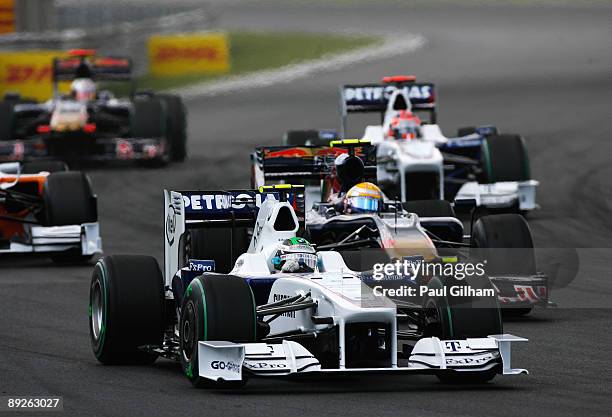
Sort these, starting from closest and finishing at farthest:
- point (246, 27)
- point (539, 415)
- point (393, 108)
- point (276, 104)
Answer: point (539, 415) → point (393, 108) → point (276, 104) → point (246, 27)

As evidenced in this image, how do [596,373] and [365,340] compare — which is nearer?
[365,340]

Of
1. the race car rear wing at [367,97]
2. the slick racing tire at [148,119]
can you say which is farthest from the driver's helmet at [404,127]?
the slick racing tire at [148,119]

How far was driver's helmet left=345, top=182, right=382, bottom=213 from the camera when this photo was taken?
61.1 feet

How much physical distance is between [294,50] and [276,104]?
14.1 m

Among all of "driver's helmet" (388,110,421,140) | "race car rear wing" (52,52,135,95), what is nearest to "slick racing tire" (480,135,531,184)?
"driver's helmet" (388,110,421,140)

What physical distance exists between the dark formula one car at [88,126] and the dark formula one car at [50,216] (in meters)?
10.0

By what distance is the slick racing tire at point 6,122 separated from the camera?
112 feet

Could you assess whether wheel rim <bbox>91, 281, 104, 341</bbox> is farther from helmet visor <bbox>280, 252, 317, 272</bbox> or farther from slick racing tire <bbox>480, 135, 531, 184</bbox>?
slick racing tire <bbox>480, 135, 531, 184</bbox>

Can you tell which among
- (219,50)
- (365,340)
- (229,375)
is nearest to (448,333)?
(365,340)

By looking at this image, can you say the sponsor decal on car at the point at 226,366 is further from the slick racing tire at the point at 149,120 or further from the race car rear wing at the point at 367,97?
the slick racing tire at the point at 149,120

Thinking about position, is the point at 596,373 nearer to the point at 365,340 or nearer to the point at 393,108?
the point at 365,340

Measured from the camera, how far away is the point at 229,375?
12.9m

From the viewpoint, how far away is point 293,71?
5356cm

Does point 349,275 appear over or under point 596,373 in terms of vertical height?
over
